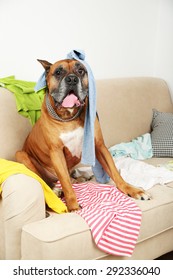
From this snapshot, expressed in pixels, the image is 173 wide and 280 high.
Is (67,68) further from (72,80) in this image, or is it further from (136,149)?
(136,149)

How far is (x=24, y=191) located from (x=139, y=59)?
212cm

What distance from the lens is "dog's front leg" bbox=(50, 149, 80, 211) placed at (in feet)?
6.59

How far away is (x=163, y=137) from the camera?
2965 mm

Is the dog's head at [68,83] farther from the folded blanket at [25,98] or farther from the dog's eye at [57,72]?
the folded blanket at [25,98]

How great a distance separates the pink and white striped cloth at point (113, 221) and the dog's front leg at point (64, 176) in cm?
6

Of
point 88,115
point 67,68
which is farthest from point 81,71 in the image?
point 88,115

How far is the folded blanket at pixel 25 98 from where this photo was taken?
2453 millimetres

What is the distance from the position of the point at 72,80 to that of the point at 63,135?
0.31 meters

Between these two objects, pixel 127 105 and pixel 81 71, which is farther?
pixel 127 105

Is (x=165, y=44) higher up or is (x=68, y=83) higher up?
(x=165, y=44)

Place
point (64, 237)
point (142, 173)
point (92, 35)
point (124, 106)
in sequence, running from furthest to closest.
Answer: point (92, 35)
point (124, 106)
point (142, 173)
point (64, 237)

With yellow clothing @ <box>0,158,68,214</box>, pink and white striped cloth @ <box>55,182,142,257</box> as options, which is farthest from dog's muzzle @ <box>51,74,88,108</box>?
Result: pink and white striped cloth @ <box>55,182,142,257</box>

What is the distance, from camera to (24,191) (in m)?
1.82

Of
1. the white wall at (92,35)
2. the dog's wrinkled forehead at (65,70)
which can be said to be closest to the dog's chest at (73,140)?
the dog's wrinkled forehead at (65,70)
